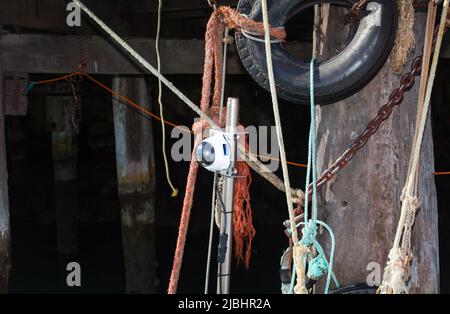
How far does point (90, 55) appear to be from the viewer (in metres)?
6.16

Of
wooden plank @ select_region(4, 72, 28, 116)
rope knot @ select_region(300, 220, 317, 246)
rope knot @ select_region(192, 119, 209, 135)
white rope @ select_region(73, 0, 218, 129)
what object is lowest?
Result: rope knot @ select_region(300, 220, 317, 246)

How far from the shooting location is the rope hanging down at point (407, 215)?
2533 millimetres

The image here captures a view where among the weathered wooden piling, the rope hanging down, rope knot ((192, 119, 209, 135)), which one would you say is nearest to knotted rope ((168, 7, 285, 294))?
rope knot ((192, 119, 209, 135))

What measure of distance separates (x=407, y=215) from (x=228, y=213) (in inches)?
29.4

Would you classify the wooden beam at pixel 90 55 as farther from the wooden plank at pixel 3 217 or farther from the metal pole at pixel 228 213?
the metal pole at pixel 228 213

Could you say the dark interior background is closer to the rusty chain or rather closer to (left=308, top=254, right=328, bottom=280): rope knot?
the rusty chain

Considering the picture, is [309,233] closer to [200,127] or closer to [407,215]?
[407,215]

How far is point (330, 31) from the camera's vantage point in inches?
118

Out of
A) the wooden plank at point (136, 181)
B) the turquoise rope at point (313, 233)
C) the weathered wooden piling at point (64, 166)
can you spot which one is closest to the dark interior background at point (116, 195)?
the weathered wooden piling at point (64, 166)

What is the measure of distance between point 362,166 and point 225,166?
0.64 metres

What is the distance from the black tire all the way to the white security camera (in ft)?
1.29

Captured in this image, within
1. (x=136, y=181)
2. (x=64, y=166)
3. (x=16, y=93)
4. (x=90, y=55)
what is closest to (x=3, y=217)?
(x=16, y=93)

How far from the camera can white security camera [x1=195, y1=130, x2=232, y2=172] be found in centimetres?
270
